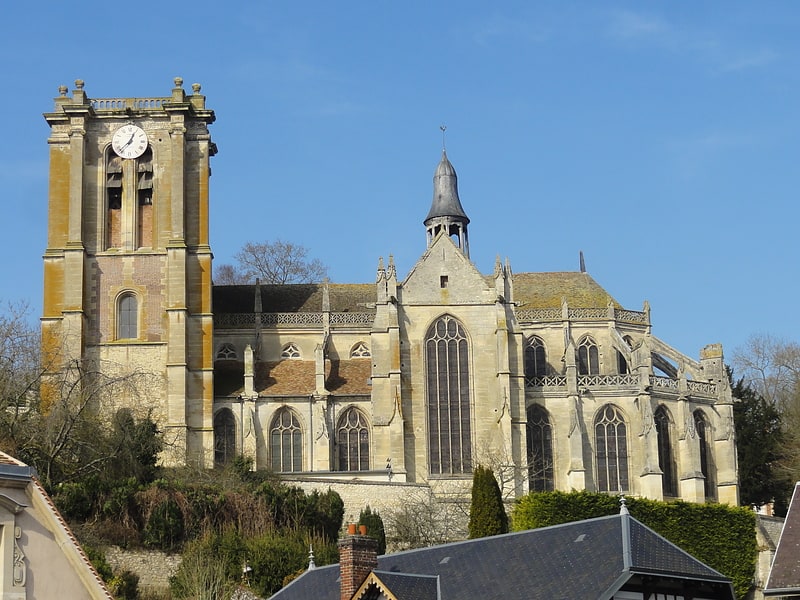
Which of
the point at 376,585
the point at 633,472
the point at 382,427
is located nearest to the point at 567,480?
the point at 633,472

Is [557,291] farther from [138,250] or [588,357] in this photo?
[138,250]

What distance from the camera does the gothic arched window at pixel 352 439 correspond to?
57.8m

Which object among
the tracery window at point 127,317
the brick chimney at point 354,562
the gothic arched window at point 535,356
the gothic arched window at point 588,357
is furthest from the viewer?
the gothic arched window at point 535,356

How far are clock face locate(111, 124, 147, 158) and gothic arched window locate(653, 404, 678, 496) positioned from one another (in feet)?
74.3

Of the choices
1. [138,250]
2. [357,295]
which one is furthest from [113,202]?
[357,295]

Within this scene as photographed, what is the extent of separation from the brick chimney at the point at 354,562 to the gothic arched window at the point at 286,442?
31.7 metres

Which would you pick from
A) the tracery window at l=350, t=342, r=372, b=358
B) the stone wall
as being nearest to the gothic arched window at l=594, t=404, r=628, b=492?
the tracery window at l=350, t=342, r=372, b=358

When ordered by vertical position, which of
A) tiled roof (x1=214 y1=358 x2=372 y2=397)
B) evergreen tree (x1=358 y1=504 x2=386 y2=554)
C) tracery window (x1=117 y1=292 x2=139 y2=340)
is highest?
tracery window (x1=117 y1=292 x2=139 y2=340)

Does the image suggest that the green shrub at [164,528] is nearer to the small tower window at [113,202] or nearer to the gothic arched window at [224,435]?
the gothic arched window at [224,435]

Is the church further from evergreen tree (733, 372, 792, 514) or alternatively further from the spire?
the spire

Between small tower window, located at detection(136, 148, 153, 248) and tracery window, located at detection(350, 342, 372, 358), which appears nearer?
small tower window, located at detection(136, 148, 153, 248)

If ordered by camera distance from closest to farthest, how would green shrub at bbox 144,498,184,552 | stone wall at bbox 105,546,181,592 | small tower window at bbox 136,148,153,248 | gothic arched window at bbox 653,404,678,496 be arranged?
1. stone wall at bbox 105,546,181,592
2. green shrub at bbox 144,498,184,552
3. gothic arched window at bbox 653,404,678,496
4. small tower window at bbox 136,148,153,248

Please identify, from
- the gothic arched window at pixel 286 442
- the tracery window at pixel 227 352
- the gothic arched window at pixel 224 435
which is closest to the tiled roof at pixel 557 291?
the gothic arched window at pixel 286 442

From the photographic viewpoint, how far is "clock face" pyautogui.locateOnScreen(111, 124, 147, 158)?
2323 inches
